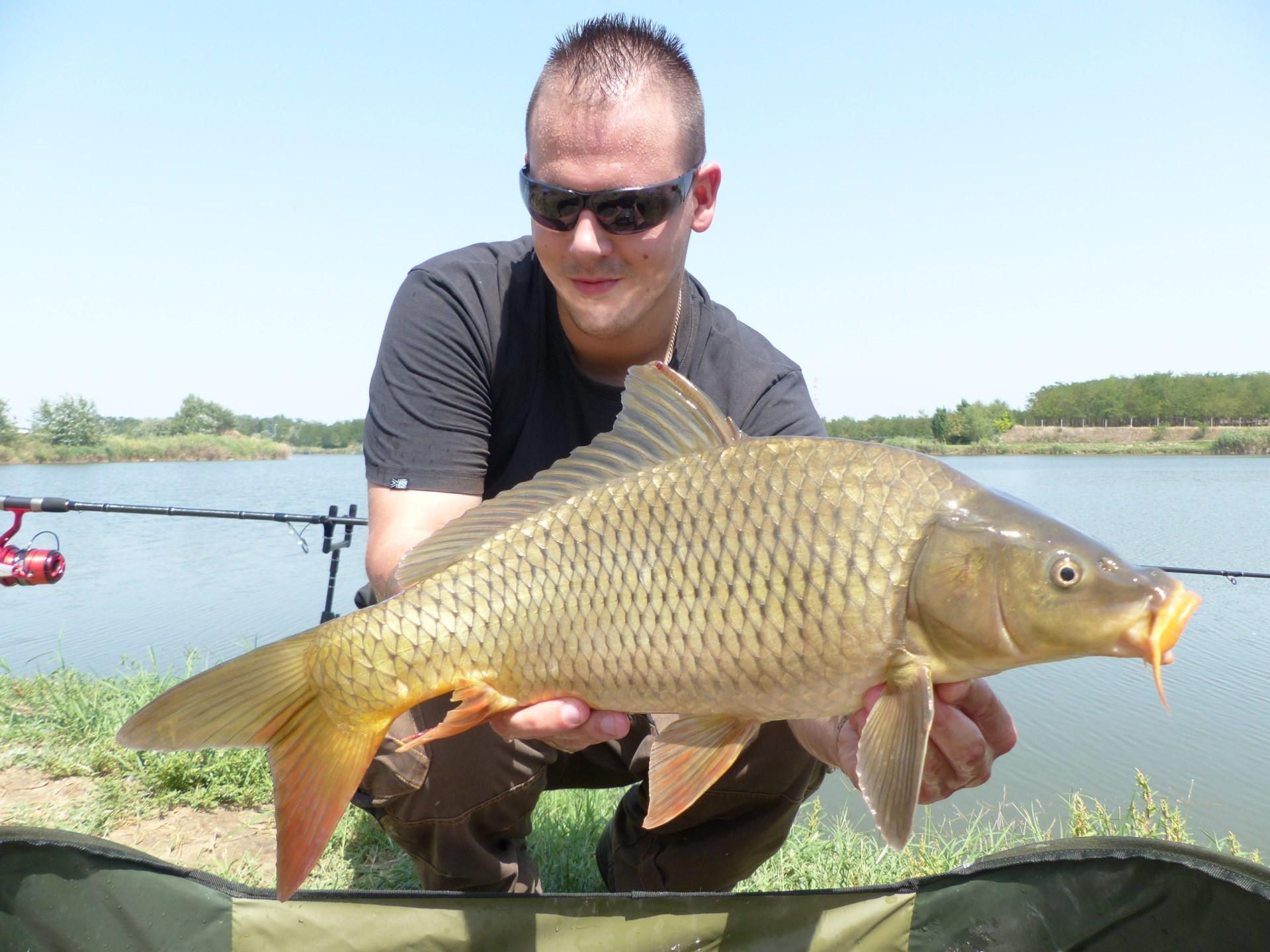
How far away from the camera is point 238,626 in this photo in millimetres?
5512

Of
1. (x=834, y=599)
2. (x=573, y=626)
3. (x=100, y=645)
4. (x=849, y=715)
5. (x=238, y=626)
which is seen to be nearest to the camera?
(x=834, y=599)

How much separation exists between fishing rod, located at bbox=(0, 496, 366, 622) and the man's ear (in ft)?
5.63

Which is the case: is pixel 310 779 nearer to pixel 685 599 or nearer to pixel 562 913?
pixel 562 913

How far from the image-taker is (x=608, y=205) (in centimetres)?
179

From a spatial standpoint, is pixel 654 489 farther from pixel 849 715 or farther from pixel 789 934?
pixel 789 934

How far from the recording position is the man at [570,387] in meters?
1.79

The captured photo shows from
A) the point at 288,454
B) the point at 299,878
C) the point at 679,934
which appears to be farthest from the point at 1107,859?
the point at 288,454

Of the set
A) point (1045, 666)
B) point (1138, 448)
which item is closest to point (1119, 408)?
point (1138, 448)

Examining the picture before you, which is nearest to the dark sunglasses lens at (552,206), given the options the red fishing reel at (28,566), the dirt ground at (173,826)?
the dirt ground at (173,826)

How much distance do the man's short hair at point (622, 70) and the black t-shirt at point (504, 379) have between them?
14.7 inches

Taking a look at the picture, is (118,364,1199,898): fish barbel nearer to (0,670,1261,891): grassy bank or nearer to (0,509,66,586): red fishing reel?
(0,670,1261,891): grassy bank

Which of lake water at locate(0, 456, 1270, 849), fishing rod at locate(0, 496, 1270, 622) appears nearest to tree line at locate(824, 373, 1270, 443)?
lake water at locate(0, 456, 1270, 849)

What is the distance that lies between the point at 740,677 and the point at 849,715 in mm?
285

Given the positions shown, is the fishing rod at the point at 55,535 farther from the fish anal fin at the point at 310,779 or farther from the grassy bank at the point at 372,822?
the fish anal fin at the point at 310,779
